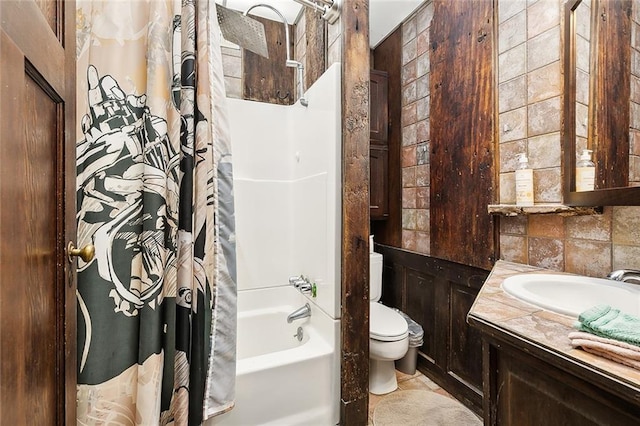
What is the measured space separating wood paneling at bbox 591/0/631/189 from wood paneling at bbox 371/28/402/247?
1.42m

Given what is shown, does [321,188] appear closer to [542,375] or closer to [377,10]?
[542,375]

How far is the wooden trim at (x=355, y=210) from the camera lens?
1.52m

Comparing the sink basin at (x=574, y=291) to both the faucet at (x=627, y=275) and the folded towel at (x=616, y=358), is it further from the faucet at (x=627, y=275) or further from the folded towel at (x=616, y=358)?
the folded towel at (x=616, y=358)

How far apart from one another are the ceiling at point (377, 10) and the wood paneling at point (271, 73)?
0.12 metres

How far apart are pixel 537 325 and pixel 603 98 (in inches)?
39.7

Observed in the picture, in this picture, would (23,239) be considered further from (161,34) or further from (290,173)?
(290,173)

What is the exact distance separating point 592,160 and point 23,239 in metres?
1.75

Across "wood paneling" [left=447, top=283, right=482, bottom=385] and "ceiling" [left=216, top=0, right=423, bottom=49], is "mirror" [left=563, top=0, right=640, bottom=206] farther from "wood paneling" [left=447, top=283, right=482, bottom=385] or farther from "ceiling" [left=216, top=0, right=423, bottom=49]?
"ceiling" [left=216, top=0, right=423, bottom=49]

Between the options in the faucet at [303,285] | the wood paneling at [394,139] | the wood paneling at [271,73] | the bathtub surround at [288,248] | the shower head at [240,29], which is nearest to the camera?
the shower head at [240,29]

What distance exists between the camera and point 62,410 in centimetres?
65

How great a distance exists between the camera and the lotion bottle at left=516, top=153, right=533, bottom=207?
1.48 metres

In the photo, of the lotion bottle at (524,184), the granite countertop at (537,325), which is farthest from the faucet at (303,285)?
the lotion bottle at (524,184)

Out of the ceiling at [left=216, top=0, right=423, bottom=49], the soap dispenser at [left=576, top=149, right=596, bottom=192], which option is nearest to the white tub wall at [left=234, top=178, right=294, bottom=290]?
the ceiling at [left=216, top=0, right=423, bottom=49]

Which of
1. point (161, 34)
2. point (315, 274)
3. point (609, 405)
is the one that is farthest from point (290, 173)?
point (609, 405)
